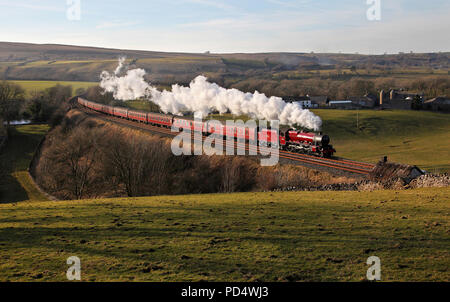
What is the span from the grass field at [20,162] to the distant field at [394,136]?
61652mm

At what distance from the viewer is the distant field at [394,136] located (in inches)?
2807

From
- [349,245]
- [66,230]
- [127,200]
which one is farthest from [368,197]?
[66,230]

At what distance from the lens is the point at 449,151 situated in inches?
2869

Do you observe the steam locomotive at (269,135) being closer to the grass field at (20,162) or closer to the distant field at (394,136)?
the distant field at (394,136)

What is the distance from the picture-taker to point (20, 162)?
77.3 m

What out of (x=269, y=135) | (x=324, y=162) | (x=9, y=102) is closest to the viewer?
(x=324, y=162)

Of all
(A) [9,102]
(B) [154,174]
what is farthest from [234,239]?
(A) [9,102]

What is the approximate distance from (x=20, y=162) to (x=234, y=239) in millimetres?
74158

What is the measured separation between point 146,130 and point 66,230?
186 feet

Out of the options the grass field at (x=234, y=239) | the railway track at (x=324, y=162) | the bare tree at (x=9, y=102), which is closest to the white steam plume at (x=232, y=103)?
the railway track at (x=324, y=162)

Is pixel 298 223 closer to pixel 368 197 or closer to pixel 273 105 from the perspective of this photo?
pixel 368 197

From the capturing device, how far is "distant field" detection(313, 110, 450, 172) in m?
71.3

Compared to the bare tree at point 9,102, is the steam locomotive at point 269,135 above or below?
below

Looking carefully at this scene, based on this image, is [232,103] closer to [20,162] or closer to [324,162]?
[324,162]
